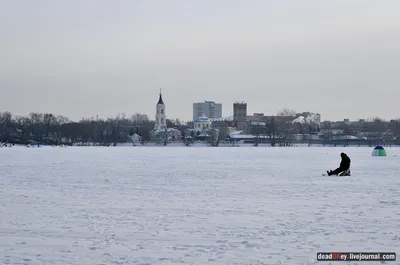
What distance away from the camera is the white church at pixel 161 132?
5766 inches

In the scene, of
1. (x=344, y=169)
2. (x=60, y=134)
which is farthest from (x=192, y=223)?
(x=60, y=134)

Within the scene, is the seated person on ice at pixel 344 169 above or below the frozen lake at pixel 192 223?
above

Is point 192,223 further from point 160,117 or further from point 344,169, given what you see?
point 160,117

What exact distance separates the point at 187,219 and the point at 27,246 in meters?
3.28

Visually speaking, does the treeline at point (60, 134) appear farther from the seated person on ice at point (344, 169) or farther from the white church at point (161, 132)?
the seated person on ice at point (344, 169)

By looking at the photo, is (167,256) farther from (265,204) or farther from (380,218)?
(265,204)

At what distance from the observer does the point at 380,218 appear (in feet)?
37.4

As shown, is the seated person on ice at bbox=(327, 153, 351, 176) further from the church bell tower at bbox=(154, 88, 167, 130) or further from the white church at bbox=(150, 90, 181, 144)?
the church bell tower at bbox=(154, 88, 167, 130)

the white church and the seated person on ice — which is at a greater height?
the white church

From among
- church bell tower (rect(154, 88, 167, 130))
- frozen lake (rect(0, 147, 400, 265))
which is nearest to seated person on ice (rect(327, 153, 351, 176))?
frozen lake (rect(0, 147, 400, 265))

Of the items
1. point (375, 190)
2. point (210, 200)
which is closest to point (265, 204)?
point (210, 200)

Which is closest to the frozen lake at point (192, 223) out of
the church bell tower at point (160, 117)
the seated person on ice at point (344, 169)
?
the seated person on ice at point (344, 169)

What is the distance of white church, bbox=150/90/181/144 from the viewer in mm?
146462

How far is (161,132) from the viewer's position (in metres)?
152
